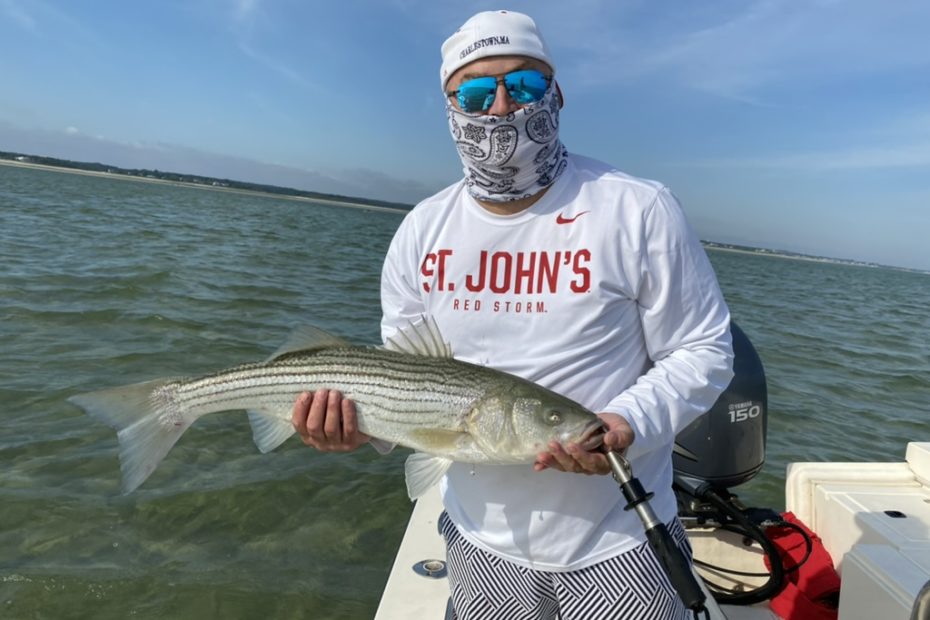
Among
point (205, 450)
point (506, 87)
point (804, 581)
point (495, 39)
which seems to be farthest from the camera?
point (205, 450)

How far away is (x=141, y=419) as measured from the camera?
3.28 m

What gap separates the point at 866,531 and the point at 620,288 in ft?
8.86

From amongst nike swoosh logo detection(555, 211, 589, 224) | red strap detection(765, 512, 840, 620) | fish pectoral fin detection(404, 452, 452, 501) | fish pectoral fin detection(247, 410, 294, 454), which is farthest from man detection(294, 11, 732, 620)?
red strap detection(765, 512, 840, 620)

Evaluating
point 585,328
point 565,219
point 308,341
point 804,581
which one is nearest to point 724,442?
point 804,581

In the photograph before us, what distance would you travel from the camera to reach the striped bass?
99.3 inches

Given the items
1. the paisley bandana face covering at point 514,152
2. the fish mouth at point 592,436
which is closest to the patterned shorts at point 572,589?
the fish mouth at point 592,436

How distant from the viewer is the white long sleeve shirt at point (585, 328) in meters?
2.43

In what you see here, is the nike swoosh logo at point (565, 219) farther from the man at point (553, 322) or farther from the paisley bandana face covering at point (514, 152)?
the paisley bandana face covering at point (514, 152)

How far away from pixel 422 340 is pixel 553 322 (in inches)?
24.6

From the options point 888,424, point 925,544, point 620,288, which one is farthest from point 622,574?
point 888,424

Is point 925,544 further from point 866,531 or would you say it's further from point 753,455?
point 753,455

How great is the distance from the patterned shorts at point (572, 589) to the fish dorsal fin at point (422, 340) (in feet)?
2.80

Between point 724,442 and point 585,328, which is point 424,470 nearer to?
point 585,328

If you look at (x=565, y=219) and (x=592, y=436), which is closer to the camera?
(x=592, y=436)
